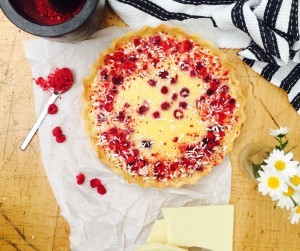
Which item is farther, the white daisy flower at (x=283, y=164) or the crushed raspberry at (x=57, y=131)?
the crushed raspberry at (x=57, y=131)

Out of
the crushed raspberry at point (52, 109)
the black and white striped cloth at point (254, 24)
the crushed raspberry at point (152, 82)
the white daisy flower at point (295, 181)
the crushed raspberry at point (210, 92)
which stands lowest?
the crushed raspberry at point (52, 109)

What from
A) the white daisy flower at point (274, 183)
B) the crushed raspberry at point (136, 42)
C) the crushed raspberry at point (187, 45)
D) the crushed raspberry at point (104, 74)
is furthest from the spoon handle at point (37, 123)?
the white daisy flower at point (274, 183)

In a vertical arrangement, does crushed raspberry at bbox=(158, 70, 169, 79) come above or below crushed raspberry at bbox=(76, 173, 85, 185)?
above

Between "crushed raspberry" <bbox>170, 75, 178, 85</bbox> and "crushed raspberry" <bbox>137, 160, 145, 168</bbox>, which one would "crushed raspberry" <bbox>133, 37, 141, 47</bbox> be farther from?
"crushed raspberry" <bbox>137, 160, 145, 168</bbox>

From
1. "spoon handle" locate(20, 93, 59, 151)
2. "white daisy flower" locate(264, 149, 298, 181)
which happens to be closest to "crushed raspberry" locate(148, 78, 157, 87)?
"spoon handle" locate(20, 93, 59, 151)

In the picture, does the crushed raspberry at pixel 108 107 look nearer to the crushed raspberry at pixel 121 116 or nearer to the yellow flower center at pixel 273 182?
the crushed raspberry at pixel 121 116

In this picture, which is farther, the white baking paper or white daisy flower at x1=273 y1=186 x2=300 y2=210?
the white baking paper
